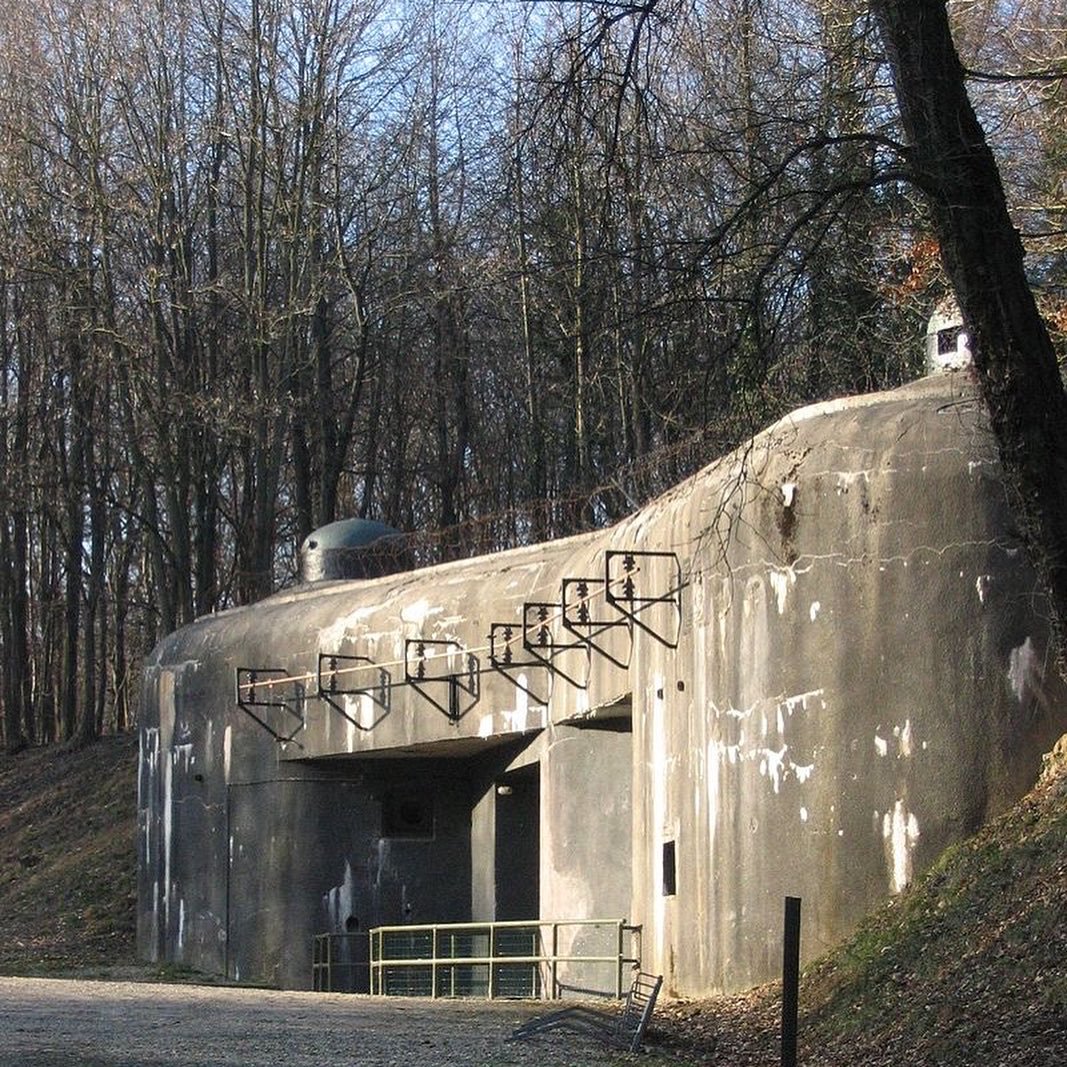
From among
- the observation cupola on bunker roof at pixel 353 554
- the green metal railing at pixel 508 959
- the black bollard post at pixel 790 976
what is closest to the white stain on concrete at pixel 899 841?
the green metal railing at pixel 508 959

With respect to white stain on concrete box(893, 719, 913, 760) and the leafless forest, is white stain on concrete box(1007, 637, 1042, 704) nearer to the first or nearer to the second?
white stain on concrete box(893, 719, 913, 760)

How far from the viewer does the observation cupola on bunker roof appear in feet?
86.9

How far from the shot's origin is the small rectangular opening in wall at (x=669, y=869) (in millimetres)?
16219

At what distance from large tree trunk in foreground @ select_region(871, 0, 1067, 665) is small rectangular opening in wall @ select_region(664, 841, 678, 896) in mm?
7314

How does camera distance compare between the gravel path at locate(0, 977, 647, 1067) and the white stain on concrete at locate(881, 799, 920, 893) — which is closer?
the gravel path at locate(0, 977, 647, 1067)

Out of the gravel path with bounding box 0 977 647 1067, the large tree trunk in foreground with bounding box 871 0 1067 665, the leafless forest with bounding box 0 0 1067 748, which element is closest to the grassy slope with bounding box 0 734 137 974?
the leafless forest with bounding box 0 0 1067 748

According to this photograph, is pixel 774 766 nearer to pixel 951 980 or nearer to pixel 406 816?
pixel 951 980

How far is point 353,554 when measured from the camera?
87.0ft

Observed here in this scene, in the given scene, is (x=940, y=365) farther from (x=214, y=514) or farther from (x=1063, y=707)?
(x=214, y=514)

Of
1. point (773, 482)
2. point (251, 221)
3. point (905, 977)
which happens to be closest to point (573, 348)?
point (251, 221)

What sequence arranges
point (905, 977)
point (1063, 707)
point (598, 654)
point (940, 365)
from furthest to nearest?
1. point (598, 654)
2. point (940, 365)
3. point (1063, 707)
4. point (905, 977)

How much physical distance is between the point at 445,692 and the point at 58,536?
66.1 ft

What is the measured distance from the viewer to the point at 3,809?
113ft

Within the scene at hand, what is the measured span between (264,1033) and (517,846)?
10148mm
